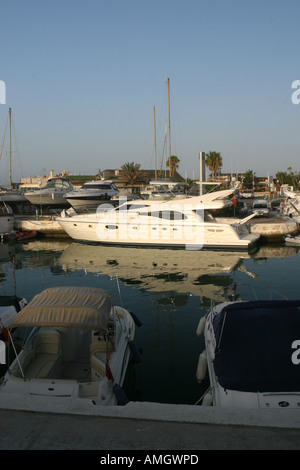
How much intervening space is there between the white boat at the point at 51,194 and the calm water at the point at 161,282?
9.36m

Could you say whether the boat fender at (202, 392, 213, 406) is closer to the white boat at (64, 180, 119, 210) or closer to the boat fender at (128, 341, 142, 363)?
the boat fender at (128, 341, 142, 363)

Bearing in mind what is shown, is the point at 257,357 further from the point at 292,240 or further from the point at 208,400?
the point at 292,240

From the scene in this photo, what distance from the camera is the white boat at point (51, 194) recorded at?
37688 mm

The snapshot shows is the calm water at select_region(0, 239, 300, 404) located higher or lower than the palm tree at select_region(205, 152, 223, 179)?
lower

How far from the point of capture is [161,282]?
17.0m

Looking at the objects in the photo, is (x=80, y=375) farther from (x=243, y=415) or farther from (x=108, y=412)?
(x=243, y=415)

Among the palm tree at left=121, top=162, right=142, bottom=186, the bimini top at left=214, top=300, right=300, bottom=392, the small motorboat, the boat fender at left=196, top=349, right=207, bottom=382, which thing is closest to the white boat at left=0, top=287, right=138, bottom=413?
the boat fender at left=196, top=349, right=207, bottom=382

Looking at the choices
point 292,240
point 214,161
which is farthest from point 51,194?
point 214,161

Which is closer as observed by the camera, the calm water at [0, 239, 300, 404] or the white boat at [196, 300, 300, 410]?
the white boat at [196, 300, 300, 410]

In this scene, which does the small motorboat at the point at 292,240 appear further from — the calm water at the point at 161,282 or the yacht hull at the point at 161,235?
the yacht hull at the point at 161,235

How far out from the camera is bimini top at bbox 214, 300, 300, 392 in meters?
6.08

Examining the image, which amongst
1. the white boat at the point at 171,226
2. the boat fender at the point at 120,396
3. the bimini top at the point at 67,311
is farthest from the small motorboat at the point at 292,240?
the boat fender at the point at 120,396

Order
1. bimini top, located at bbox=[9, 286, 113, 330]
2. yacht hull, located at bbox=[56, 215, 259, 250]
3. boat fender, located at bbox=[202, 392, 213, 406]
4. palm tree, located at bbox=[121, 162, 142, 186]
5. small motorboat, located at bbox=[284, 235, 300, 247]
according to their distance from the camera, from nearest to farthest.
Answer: boat fender, located at bbox=[202, 392, 213, 406], bimini top, located at bbox=[9, 286, 113, 330], yacht hull, located at bbox=[56, 215, 259, 250], small motorboat, located at bbox=[284, 235, 300, 247], palm tree, located at bbox=[121, 162, 142, 186]
